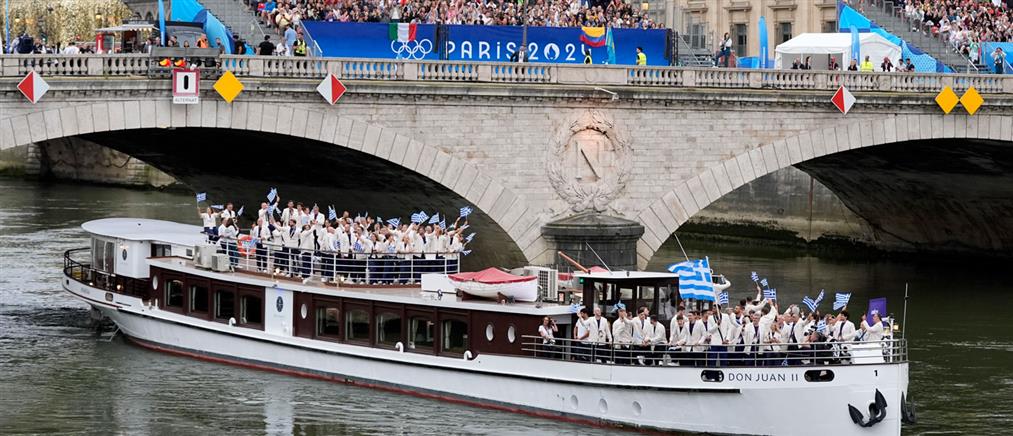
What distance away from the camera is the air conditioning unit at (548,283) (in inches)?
1522

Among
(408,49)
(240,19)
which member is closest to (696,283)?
(408,49)

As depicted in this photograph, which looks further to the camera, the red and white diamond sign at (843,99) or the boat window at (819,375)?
the red and white diamond sign at (843,99)

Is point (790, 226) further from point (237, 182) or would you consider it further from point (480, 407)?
point (480, 407)

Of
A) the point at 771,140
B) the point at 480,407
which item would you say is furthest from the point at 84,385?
the point at 771,140

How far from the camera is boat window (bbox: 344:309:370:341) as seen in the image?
40.6m

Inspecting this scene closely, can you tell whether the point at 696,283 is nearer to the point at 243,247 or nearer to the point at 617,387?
the point at 617,387

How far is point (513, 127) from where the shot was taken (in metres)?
46.8

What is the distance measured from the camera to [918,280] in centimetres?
6031

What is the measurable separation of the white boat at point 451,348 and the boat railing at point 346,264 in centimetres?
7

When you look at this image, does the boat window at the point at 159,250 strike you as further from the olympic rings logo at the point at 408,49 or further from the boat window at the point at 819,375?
the boat window at the point at 819,375

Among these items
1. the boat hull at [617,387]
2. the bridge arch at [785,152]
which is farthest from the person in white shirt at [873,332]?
the bridge arch at [785,152]

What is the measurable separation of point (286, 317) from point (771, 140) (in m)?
14.2

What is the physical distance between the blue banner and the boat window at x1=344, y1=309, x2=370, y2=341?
32.6 ft

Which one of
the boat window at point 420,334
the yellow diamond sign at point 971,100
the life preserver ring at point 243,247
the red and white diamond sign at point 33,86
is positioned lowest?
the boat window at point 420,334
